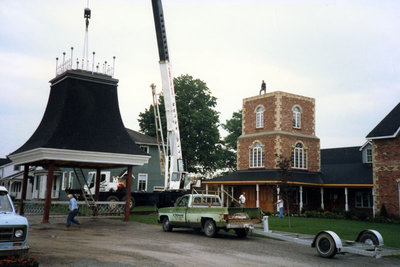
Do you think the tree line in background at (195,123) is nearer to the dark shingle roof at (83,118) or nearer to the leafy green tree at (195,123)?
the leafy green tree at (195,123)

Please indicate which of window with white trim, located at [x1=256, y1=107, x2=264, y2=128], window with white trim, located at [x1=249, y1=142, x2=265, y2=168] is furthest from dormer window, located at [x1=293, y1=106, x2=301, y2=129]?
window with white trim, located at [x1=249, y1=142, x2=265, y2=168]

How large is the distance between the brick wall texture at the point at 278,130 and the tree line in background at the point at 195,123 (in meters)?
9.78

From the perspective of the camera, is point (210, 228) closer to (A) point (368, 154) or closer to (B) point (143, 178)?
(A) point (368, 154)

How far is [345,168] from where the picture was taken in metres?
36.5

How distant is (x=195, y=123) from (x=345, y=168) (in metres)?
18.0

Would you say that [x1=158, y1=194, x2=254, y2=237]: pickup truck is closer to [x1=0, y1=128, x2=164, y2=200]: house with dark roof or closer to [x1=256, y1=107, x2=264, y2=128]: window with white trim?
[x1=256, y1=107, x2=264, y2=128]: window with white trim

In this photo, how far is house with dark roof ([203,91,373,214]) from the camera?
33.7 meters

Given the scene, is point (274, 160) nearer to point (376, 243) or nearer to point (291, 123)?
point (291, 123)

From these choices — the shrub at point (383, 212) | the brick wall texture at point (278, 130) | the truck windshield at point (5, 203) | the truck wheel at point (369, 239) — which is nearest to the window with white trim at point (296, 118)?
the brick wall texture at point (278, 130)

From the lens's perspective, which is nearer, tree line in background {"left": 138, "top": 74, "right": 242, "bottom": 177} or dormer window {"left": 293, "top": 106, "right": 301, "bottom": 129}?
dormer window {"left": 293, "top": 106, "right": 301, "bottom": 129}

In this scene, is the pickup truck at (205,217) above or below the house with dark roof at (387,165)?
below

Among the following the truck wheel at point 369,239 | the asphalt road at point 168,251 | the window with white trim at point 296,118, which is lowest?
the asphalt road at point 168,251

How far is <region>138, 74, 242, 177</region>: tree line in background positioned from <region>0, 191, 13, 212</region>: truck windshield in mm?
35929

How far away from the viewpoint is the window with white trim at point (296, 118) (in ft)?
119
